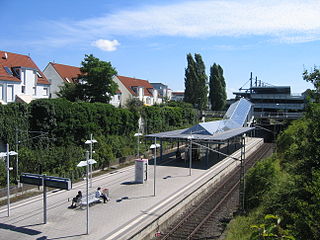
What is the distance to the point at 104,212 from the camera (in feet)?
55.5

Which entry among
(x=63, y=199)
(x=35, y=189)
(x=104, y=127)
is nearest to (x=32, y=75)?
(x=104, y=127)

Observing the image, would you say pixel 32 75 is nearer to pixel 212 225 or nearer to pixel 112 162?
pixel 112 162

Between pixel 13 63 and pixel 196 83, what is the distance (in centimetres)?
3833

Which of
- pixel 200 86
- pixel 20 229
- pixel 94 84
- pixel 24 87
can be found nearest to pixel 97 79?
A: pixel 94 84

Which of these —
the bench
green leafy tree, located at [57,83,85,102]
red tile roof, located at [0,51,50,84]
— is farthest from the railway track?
red tile roof, located at [0,51,50,84]

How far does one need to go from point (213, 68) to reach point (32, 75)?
46.3 metres

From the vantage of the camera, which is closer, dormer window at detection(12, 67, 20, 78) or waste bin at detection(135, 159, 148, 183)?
waste bin at detection(135, 159, 148, 183)

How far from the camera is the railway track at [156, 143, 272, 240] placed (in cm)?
1554

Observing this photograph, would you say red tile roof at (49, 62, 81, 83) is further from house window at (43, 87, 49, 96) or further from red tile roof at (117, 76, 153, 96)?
red tile roof at (117, 76, 153, 96)

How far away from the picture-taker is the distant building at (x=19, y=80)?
32.8 meters

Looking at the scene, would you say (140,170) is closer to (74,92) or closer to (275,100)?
(74,92)

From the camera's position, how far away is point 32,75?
120 feet

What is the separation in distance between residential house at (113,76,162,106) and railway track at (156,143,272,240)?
3250 cm

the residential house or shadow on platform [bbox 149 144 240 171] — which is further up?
the residential house
